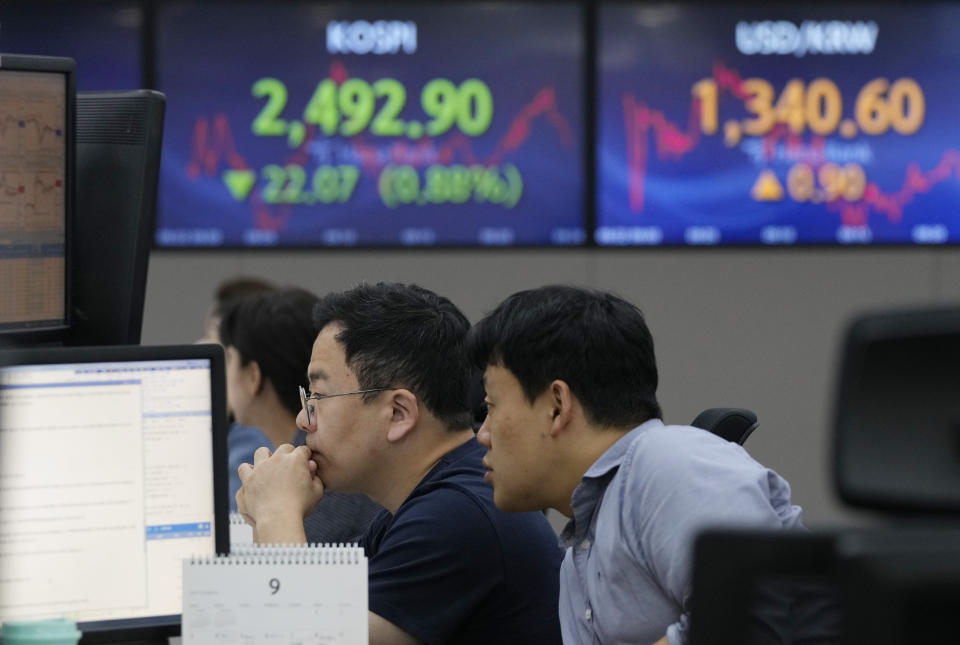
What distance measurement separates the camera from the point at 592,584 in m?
1.55

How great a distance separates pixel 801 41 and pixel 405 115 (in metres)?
1.23

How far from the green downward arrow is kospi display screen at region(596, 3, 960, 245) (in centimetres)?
106

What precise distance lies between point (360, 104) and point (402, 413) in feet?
7.43

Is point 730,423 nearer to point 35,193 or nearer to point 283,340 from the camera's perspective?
point 35,193

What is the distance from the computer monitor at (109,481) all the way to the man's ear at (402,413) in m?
0.36

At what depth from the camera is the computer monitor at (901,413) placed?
0.55 meters

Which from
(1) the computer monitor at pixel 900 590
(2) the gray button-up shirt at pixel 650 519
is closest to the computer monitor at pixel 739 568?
(1) the computer monitor at pixel 900 590

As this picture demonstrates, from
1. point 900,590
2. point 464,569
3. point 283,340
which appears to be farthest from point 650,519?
point 283,340

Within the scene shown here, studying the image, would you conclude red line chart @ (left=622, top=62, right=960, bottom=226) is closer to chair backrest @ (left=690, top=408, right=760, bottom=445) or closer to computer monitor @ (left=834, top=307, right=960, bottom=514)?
chair backrest @ (left=690, top=408, right=760, bottom=445)

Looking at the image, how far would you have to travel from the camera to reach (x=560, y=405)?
5.44 ft

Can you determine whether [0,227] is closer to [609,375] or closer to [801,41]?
[609,375]

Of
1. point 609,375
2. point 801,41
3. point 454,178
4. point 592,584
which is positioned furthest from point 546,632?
point 801,41

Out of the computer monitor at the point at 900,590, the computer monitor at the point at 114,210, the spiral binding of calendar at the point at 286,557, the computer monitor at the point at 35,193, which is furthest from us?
the computer monitor at the point at 114,210

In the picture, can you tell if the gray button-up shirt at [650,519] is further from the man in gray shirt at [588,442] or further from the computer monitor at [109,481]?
the computer monitor at [109,481]
